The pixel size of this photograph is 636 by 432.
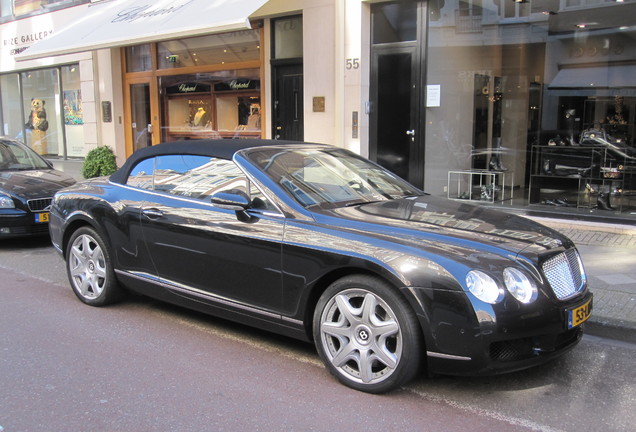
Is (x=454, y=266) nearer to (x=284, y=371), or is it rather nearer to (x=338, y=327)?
(x=338, y=327)

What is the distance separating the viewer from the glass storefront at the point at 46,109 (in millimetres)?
16531

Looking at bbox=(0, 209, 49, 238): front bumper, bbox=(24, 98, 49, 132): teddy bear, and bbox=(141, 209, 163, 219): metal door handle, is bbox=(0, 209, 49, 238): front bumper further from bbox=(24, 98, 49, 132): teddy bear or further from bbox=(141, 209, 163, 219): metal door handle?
bbox=(24, 98, 49, 132): teddy bear

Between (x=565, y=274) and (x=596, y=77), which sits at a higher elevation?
(x=596, y=77)

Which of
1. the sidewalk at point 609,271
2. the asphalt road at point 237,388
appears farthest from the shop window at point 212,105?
the asphalt road at point 237,388

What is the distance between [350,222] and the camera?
381 centimetres

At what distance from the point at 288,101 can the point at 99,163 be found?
222 inches

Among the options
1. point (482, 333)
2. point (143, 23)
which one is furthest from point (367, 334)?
point (143, 23)

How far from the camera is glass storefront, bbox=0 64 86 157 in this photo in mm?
16531

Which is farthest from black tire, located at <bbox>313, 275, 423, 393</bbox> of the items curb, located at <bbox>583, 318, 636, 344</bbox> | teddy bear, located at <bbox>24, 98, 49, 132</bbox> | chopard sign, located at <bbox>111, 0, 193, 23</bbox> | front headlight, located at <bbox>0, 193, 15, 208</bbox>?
teddy bear, located at <bbox>24, 98, 49, 132</bbox>

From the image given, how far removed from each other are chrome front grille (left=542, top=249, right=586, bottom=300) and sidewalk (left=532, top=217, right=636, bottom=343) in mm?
1070

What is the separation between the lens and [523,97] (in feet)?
34.0

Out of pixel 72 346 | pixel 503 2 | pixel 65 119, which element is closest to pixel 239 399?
pixel 72 346

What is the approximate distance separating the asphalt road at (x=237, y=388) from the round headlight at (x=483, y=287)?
700 millimetres

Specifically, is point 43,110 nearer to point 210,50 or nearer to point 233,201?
point 210,50
